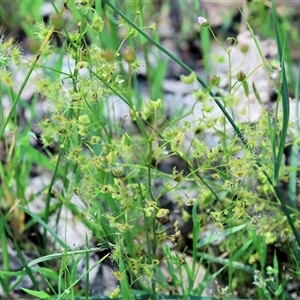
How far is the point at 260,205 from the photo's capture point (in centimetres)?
152

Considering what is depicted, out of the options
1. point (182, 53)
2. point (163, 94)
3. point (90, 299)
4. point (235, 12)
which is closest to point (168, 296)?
point (90, 299)

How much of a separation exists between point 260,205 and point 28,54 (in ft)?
4.72

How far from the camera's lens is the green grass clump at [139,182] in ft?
3.83

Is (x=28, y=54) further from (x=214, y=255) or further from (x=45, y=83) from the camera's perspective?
(x=45, y=83)

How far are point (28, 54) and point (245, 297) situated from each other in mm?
1492

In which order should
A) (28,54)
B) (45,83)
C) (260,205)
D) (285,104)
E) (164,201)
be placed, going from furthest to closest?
(28,54) < (164,201) < (260,205) < (285,104) < (45,83)

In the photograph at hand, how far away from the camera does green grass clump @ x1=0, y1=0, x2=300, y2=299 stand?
1166mm

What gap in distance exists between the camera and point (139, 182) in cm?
125

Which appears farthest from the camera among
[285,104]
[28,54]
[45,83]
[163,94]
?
[28,54]

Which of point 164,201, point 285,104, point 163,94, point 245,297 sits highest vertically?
point 285,104

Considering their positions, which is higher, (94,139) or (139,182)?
(94,139)

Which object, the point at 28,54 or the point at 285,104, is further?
the point at 28,54

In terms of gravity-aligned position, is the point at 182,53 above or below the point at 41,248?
above

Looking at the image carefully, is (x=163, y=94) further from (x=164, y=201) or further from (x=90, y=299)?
(x=90, y=299)
